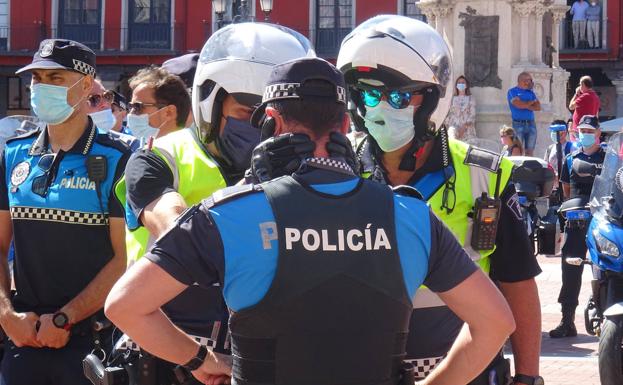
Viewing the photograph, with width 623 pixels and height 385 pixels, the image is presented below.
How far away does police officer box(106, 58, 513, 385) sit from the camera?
304 centimetres

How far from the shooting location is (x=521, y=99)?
830 inches

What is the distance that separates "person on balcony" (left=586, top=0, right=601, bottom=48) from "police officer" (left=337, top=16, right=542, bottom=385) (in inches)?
1401

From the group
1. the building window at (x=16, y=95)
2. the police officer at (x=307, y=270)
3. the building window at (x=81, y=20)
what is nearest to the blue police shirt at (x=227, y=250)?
the police officer at (x=307, y=270)

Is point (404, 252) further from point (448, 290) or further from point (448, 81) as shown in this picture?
point (448, 81)

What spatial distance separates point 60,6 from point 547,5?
81.4ft

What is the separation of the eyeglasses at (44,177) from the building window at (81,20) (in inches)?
1525

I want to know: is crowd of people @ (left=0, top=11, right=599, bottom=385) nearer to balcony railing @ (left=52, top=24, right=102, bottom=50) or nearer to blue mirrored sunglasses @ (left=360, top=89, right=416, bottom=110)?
blue mirrored sunglasses @ (left=360, top=89, right=416, bottom=110)

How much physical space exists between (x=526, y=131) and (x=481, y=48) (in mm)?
1576

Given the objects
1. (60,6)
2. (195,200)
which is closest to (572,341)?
(195,200)

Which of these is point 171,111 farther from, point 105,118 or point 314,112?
point 105,118

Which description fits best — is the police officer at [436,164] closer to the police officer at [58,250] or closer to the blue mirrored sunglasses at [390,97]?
the blue mirrored sunglasses at [390,97]

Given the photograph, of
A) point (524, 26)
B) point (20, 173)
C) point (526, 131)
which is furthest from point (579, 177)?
point (524, 26)

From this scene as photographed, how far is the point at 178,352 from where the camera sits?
324cm

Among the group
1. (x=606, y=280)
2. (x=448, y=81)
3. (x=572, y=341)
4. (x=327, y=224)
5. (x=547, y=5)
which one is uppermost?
(x=547, y=5)
